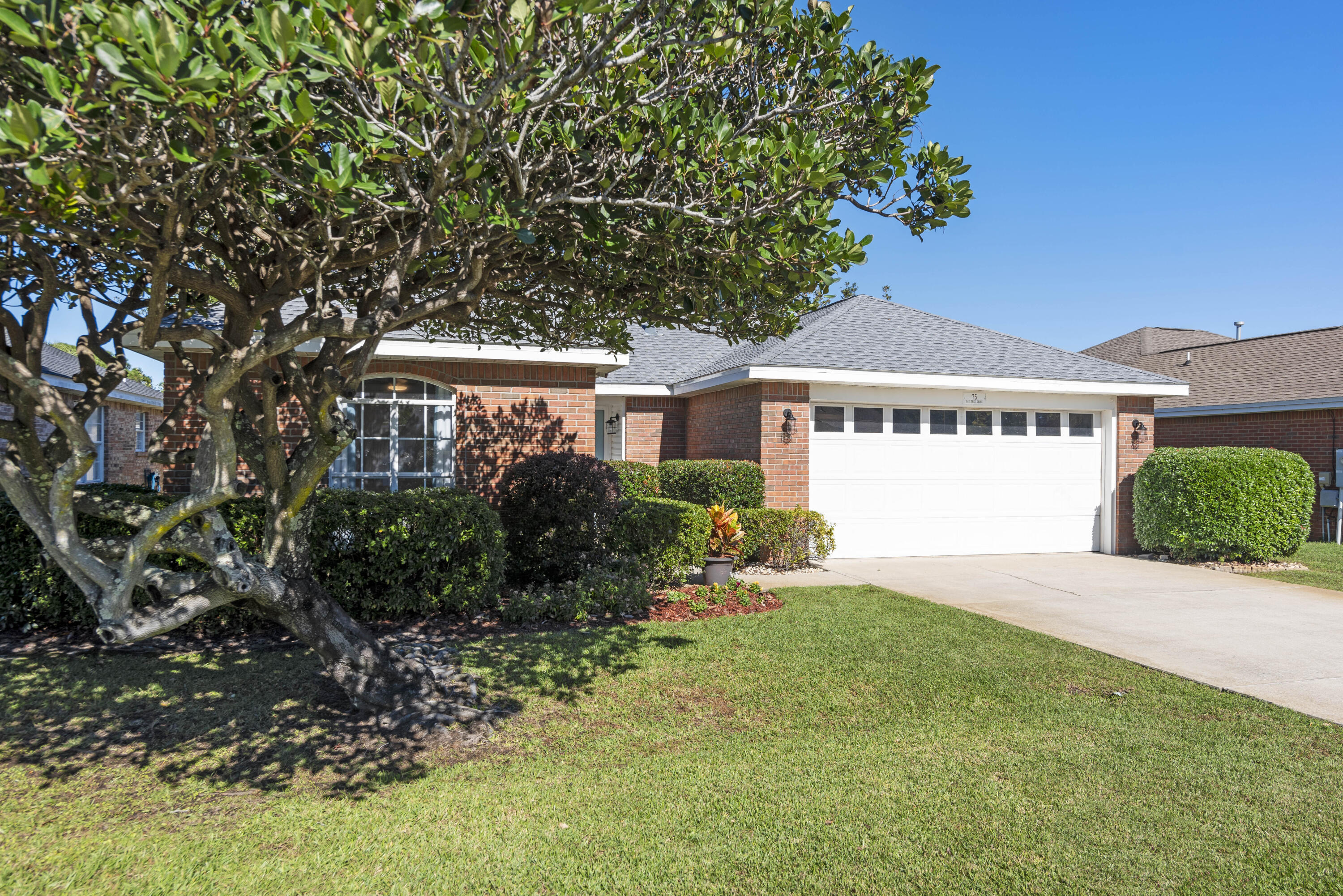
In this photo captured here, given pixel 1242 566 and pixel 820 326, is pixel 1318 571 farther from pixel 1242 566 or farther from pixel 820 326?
pixel 820 326

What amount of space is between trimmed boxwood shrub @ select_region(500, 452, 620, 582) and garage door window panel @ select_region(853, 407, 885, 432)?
5073 mm

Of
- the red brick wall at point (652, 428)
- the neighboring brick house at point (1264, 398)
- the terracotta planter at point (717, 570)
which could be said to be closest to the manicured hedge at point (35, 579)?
the terracotta planter at point (717, 570)

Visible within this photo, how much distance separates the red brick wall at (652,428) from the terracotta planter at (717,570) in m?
6.77

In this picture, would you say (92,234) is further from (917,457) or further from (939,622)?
(917,457)

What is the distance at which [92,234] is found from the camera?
4.14 meters

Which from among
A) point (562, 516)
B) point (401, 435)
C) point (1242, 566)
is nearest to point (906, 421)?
point (1242, 566)

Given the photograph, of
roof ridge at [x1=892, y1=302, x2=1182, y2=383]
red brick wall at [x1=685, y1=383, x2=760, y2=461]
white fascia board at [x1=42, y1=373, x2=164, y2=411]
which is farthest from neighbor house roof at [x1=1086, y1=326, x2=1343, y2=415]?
white fascia board at [x1=42, y1=373, x2=164, y2=411]

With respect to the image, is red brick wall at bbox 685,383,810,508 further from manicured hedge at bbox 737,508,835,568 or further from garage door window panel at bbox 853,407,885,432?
garage door window panel at bbox 853,407,885,432

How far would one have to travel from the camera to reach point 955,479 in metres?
13.2

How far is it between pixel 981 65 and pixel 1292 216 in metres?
11.3

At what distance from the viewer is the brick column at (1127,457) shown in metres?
13.9

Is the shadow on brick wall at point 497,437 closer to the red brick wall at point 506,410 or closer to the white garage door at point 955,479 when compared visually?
the red brick wall at point 506,410

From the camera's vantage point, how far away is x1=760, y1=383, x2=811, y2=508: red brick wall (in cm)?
1219

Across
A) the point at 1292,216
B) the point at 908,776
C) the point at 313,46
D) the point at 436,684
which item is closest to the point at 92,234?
the point at 313,46
